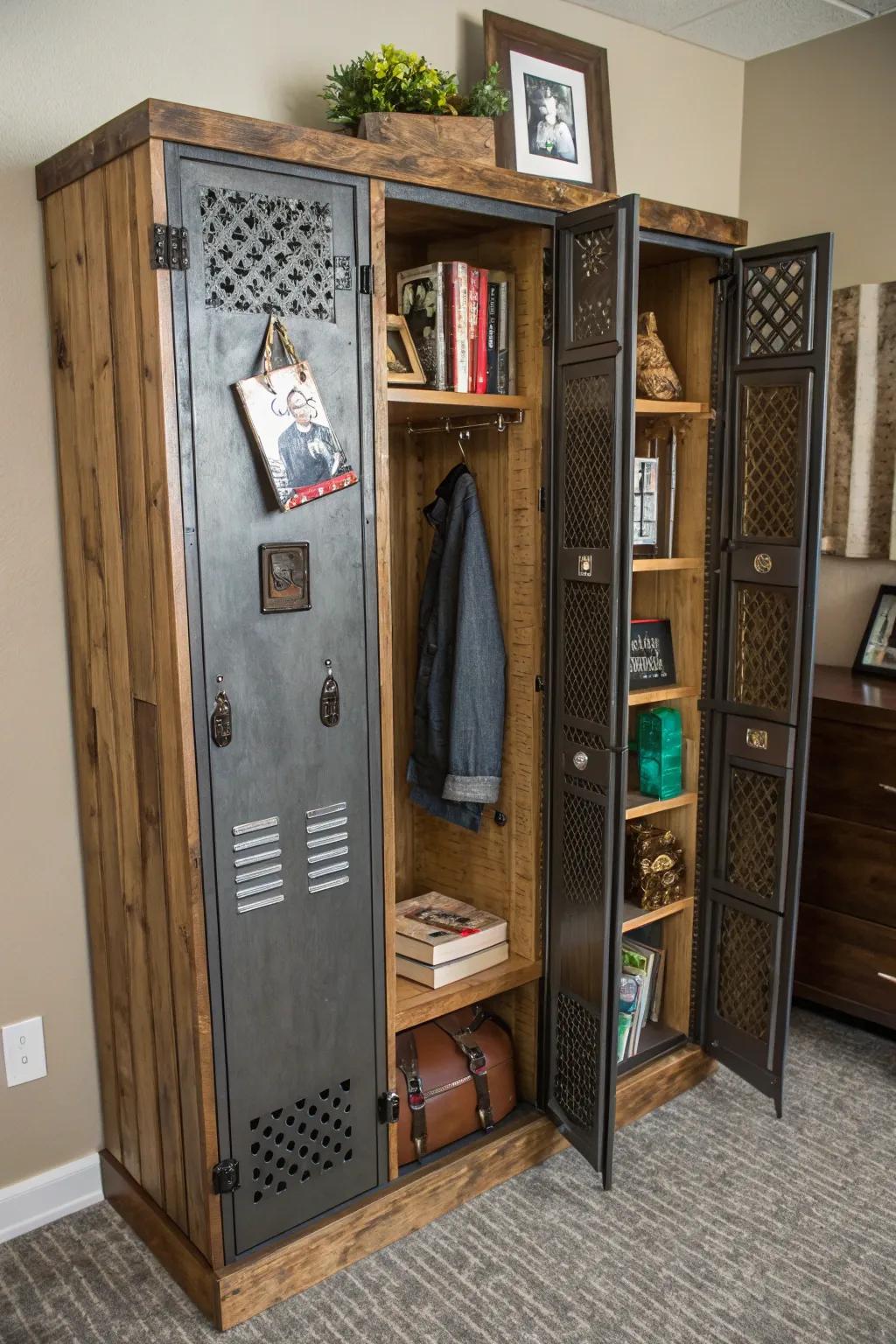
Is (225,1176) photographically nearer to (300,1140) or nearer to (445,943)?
(300,1140)

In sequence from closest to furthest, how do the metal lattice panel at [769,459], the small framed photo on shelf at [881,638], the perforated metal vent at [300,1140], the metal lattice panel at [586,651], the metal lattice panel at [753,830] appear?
1. the perforated metal vent at [300,1140]
2. the metal lattice panel at [586,651]
3. the metal lattice panel at [769,459]
4. the metal lattice panel at [753,830]
5. the small framed photo on shelf at [881,638]

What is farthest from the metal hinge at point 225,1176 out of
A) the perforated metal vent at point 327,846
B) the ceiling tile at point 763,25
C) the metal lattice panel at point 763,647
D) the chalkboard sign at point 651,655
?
the ceiling tile at point 763,25

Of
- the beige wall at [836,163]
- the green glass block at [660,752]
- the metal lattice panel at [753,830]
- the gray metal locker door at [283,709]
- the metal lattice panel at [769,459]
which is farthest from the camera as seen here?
the beige wall at [836,163]

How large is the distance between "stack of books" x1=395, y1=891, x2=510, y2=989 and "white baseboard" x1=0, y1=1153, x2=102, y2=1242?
81cm

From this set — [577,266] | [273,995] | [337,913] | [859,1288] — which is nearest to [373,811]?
[337,913]

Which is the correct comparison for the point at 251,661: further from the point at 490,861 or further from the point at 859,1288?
the point at 859,1288

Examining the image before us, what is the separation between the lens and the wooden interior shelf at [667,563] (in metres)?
2.62

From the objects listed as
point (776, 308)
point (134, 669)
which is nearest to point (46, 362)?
point (134, 669)

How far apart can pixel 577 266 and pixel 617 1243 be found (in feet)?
Result: 6.70

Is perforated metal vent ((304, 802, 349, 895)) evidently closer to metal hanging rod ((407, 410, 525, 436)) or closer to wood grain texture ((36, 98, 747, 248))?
metal hanging rod ((407, 410, 525, 436))

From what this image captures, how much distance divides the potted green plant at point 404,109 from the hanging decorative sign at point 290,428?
19.9 inches

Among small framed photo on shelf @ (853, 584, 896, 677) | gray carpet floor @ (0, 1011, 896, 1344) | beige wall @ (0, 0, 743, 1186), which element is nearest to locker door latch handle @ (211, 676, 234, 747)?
beige wall @ (0, 0, 743, 1186)

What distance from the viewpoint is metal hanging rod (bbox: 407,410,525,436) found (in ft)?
7.96

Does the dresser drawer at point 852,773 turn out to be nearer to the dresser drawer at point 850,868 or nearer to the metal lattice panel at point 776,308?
the dresser drawer at point 850,868
